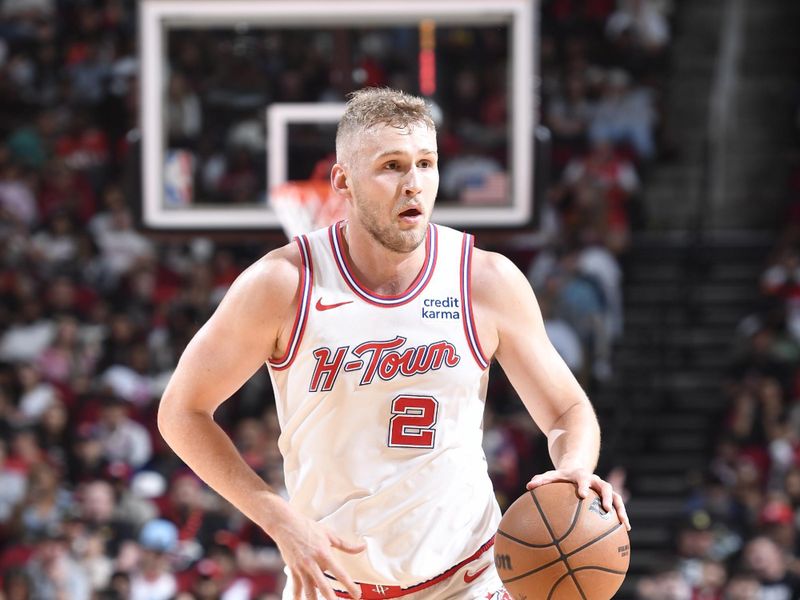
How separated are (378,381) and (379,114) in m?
0.76

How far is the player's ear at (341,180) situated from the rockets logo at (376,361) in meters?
0.47

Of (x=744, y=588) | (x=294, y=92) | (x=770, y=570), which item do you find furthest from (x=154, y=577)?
(x=770, y=570)

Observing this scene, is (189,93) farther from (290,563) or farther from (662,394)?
(290,563)

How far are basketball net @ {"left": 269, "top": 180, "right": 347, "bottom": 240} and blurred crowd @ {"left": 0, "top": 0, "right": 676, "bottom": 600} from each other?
23 cm

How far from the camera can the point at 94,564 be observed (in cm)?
950

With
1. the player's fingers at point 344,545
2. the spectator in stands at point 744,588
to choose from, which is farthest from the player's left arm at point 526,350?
the spectator in stands at point 744,588

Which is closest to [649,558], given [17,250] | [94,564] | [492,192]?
[492,192]

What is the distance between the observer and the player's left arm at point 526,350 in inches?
157

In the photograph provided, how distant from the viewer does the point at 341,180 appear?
3977mm

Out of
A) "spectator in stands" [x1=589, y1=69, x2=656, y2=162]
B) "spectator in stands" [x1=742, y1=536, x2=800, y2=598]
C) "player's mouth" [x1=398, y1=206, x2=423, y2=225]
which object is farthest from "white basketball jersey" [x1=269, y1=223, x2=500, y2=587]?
"spectator in stands" [x1=589, y1=69, x2=656, y2=162]

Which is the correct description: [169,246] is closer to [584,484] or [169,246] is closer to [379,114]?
[379,114]

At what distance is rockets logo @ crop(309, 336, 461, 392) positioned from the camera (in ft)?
12.6

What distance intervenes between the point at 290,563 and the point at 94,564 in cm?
629

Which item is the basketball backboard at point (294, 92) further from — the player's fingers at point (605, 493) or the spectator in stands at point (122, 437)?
the player's fingers at point (605, 493)
